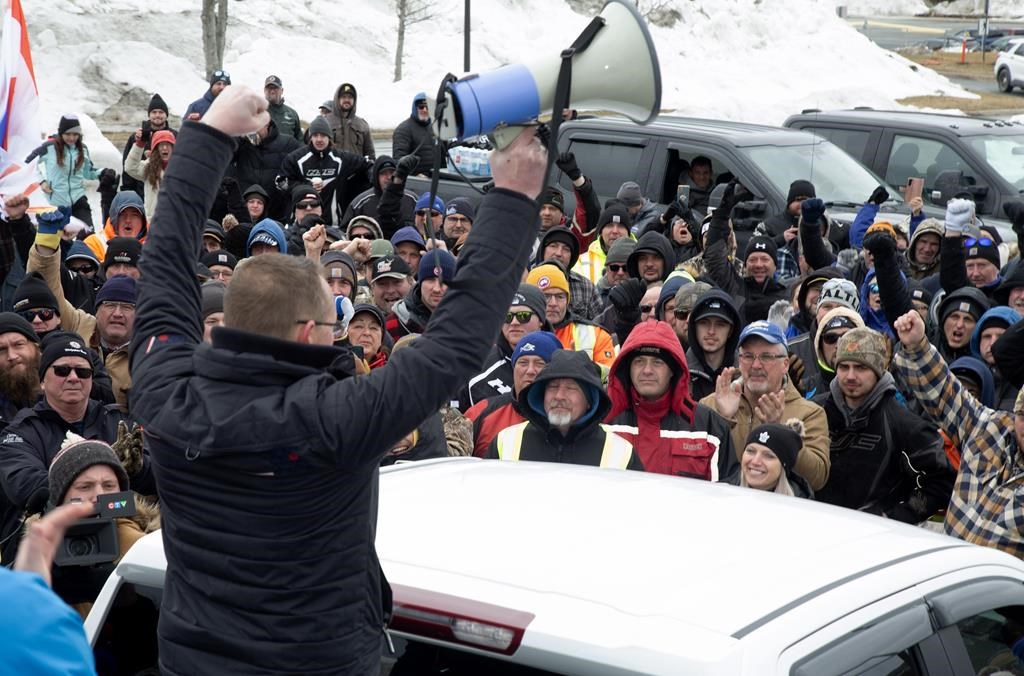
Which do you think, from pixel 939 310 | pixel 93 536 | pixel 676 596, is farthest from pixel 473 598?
pixel 939 310

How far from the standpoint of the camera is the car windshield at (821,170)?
12375 mm

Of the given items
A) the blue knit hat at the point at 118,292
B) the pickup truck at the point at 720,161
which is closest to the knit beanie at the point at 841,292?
the pickup truck at the point at 720,161

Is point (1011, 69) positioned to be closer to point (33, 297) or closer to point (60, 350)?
point (33, 297)

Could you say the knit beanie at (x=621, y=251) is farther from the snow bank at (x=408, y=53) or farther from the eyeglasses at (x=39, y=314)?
the snow bank at (x=408, y=53)

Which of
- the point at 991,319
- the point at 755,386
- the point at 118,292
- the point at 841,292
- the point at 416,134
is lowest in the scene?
the point at 416,134

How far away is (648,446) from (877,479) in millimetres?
1193

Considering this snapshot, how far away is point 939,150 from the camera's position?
13.6 meters

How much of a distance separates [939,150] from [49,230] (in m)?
9.01

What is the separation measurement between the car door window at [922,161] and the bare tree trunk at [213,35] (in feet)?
59.4

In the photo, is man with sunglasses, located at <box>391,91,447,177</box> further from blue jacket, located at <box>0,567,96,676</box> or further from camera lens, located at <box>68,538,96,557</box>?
blue jacket, located at <box>0,567,96,676</box>

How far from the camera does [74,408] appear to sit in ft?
20.8

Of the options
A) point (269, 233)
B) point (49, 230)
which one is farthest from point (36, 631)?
point (269, 233)

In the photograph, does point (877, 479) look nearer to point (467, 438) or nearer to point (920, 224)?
point (467, 438)

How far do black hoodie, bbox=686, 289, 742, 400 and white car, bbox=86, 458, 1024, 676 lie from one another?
13.5ft
